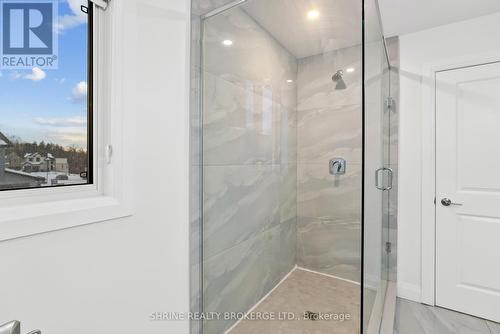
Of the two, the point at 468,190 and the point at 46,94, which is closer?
the point at 46,94

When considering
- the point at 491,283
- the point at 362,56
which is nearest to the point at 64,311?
the point at 362,56

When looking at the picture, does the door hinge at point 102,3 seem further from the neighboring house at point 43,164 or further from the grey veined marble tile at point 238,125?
the neighboring house at point 43,164

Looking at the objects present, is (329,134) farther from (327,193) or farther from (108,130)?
(108,130)

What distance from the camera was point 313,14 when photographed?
51.2 inches

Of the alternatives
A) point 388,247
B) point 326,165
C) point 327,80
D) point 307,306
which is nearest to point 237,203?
point 326,165

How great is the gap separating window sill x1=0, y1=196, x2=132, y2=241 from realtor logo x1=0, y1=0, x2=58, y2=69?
0.49 metres

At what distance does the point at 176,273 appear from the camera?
132 centimetres

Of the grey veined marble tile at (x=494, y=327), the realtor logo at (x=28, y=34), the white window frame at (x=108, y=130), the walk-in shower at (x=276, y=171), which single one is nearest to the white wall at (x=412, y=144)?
the grey veined marble tile at (x=494, y=327)

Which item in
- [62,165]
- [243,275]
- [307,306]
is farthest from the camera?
[243,275]

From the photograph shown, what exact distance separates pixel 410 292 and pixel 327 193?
5.53 ft

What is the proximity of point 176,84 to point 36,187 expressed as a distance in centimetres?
73

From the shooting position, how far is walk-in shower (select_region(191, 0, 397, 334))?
1.26 metres

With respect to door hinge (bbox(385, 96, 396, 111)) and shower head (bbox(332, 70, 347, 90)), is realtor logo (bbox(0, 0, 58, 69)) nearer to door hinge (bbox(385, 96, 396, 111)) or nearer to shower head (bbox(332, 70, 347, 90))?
shower head (bbox(332, 70, 347, 90))

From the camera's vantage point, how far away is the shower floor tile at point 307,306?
126 cm
